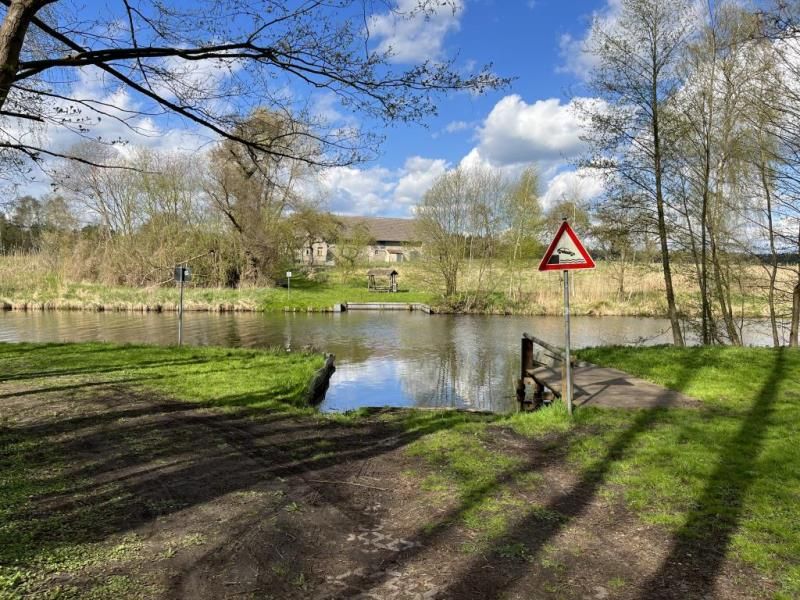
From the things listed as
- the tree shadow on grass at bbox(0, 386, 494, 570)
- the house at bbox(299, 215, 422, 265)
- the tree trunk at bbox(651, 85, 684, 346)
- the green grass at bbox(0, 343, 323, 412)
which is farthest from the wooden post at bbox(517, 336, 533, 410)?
the house at bbox(299, 215, 422, 265)

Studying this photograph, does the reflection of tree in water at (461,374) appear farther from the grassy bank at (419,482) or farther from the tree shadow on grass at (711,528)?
the tree shadow on grass at (711,528)

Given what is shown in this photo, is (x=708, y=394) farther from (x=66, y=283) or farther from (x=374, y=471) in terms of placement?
(x=66, y=283)

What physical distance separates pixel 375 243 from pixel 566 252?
197ft

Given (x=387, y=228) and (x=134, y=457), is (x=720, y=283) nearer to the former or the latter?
(x=134, y=457)

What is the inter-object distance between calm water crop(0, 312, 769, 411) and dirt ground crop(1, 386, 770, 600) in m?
4.98

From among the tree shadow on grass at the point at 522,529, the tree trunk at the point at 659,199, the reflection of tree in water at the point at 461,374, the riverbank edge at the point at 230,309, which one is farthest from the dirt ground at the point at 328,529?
the riverbank edge at the point at 230,309

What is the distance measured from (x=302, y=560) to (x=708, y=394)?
7000 millimetres

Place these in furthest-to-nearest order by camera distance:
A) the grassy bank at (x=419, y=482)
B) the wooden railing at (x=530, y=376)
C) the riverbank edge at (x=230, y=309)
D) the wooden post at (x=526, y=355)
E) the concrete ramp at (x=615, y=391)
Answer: the riverbank edge at (x=230, y=309)
the wooden post at (x=526, y=355)
the wooden railing at (x=530, y=376)
the concrete ramp at (x=615, y=391)
the grassy bank at (x=419, y=482)

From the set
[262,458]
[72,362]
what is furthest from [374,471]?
[72,362]

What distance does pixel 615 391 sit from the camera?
8.11 metres

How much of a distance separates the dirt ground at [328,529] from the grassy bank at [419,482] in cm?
2

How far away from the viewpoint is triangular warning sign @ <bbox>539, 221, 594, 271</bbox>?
6.43m

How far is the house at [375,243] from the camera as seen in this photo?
181ft

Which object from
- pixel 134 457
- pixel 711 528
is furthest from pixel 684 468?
pixel 134 457
